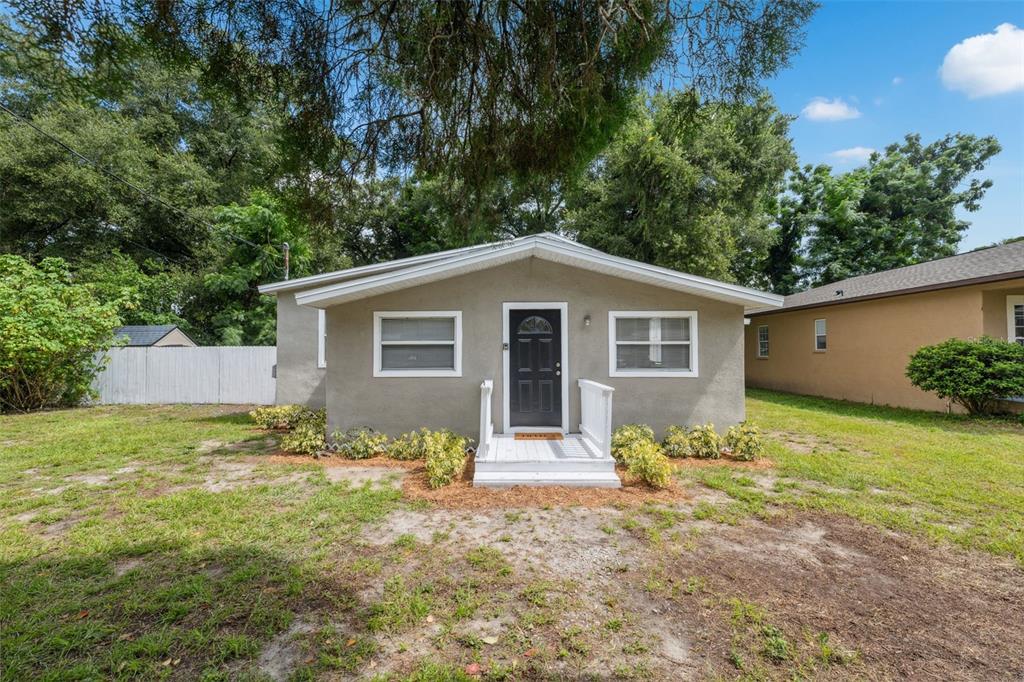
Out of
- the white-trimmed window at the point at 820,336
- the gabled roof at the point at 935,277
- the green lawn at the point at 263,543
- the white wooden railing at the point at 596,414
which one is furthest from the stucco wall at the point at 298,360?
the white-trimmed window at the point at 820,336

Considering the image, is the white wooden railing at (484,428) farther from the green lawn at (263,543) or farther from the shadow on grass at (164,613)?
the shadow on grass at (164,613)

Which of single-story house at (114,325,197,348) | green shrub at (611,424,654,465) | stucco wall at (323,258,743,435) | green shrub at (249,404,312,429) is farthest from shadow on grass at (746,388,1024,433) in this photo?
single-story house at (114,325,197,348)

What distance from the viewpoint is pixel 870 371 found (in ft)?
38.2

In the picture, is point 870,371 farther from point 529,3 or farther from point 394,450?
point 529,3

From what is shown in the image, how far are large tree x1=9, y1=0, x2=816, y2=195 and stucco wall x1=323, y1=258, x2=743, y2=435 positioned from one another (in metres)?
4.07

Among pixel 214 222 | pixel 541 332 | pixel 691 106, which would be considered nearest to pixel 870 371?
pixel 541 332

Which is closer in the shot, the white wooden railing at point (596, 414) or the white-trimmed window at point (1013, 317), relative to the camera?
the white wooden railing at point (596, 414)

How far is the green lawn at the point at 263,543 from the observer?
2.49m

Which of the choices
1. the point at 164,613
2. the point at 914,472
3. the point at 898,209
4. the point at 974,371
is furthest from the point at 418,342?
the point at 898,209

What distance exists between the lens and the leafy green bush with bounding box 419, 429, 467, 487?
207 inches

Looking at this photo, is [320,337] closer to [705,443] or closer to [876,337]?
[705,443]

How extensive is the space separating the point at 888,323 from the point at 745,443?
8151 millimetres

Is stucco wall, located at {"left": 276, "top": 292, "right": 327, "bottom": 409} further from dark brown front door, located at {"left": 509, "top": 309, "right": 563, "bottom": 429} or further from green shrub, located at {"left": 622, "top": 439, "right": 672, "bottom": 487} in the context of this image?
green shrub, located at {"left": 622, "top": 439, "right": 672, "bottom": 487}

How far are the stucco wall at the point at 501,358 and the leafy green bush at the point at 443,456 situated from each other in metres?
0.47
